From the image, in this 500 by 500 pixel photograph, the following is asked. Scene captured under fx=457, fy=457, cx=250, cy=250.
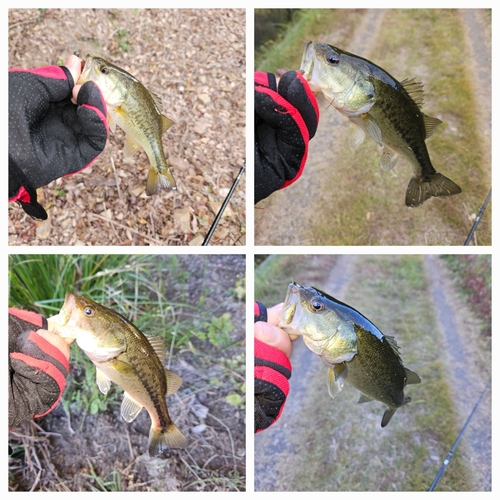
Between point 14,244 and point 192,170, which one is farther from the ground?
point 192,170

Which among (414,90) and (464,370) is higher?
(414,90)

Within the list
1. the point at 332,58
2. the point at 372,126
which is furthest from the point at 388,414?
the point at 332,58

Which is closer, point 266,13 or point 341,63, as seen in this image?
point 341,63

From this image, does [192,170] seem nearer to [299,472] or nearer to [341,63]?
[341,63]

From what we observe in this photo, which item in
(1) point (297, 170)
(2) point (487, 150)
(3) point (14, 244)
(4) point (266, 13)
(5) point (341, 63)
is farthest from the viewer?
(4) point (266, 13)

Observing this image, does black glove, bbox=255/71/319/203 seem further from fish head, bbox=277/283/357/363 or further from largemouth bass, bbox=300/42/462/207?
fish head, bbox=277/283/357/363

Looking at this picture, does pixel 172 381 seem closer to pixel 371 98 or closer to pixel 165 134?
pixel 371 98

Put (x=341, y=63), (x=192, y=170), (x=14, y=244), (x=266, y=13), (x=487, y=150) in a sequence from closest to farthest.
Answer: (x=341, y=63)
(x=14, y=244)
(x=192, y=170)
(x=487, y=150)
(x=266, y=13)
